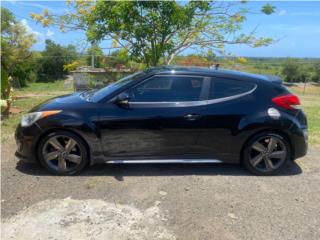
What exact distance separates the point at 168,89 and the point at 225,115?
845 millimetres

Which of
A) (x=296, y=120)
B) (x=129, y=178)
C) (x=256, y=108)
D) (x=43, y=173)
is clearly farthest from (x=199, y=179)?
(x=43, y=173)

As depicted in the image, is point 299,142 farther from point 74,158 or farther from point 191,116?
point 74,158

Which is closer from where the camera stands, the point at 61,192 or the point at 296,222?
the point at 296,222

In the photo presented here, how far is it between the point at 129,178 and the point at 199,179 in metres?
0.94

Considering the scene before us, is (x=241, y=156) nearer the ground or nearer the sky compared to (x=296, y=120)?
nearer the ground

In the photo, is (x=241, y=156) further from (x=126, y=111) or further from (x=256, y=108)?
(x=126, y=111)

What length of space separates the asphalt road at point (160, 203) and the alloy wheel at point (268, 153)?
0.18 meters

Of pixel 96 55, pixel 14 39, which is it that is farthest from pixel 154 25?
pixel 14 39

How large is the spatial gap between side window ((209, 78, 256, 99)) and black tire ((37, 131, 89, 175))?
6.14 ft

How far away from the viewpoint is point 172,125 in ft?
14.3

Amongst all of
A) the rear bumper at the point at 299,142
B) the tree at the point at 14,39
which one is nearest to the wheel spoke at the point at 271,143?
the rear bumper at the point at 299,142

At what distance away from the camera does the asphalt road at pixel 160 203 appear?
3148 mm

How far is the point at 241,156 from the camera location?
4.60 metres

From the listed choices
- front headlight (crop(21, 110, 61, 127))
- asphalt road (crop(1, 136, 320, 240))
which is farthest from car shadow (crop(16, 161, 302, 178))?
front headlight (crop(21, 110, 61, 127))
